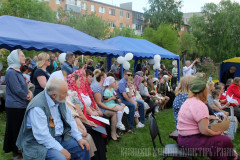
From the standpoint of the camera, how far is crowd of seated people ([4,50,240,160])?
7.73 ft

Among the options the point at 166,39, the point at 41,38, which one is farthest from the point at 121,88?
the point at 166,39

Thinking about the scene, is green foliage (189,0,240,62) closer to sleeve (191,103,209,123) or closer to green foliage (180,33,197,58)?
green foliage (180,33,197,58)

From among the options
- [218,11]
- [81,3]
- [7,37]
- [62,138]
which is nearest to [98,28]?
[81,3]

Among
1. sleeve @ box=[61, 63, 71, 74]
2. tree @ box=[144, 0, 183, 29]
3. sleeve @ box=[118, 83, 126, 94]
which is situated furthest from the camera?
tree @ box=[144, 0, 183, 29]

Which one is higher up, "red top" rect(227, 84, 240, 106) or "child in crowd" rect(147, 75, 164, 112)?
"red top" rect(227, 84, 240, 106)

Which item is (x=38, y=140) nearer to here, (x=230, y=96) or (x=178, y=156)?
(x=178, y=156)

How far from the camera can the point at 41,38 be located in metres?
6.13

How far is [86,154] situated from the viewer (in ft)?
9.01

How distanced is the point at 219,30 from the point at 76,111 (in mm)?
29465

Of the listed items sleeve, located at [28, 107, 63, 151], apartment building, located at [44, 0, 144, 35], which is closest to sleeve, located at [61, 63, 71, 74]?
sleeve, located at [28, 107, 63, 151]

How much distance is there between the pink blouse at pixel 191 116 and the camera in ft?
8.45

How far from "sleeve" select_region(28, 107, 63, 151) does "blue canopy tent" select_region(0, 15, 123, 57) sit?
3601 mm

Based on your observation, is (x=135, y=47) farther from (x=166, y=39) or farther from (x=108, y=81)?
(x=166, y=39)

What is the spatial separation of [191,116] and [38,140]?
1792mm
